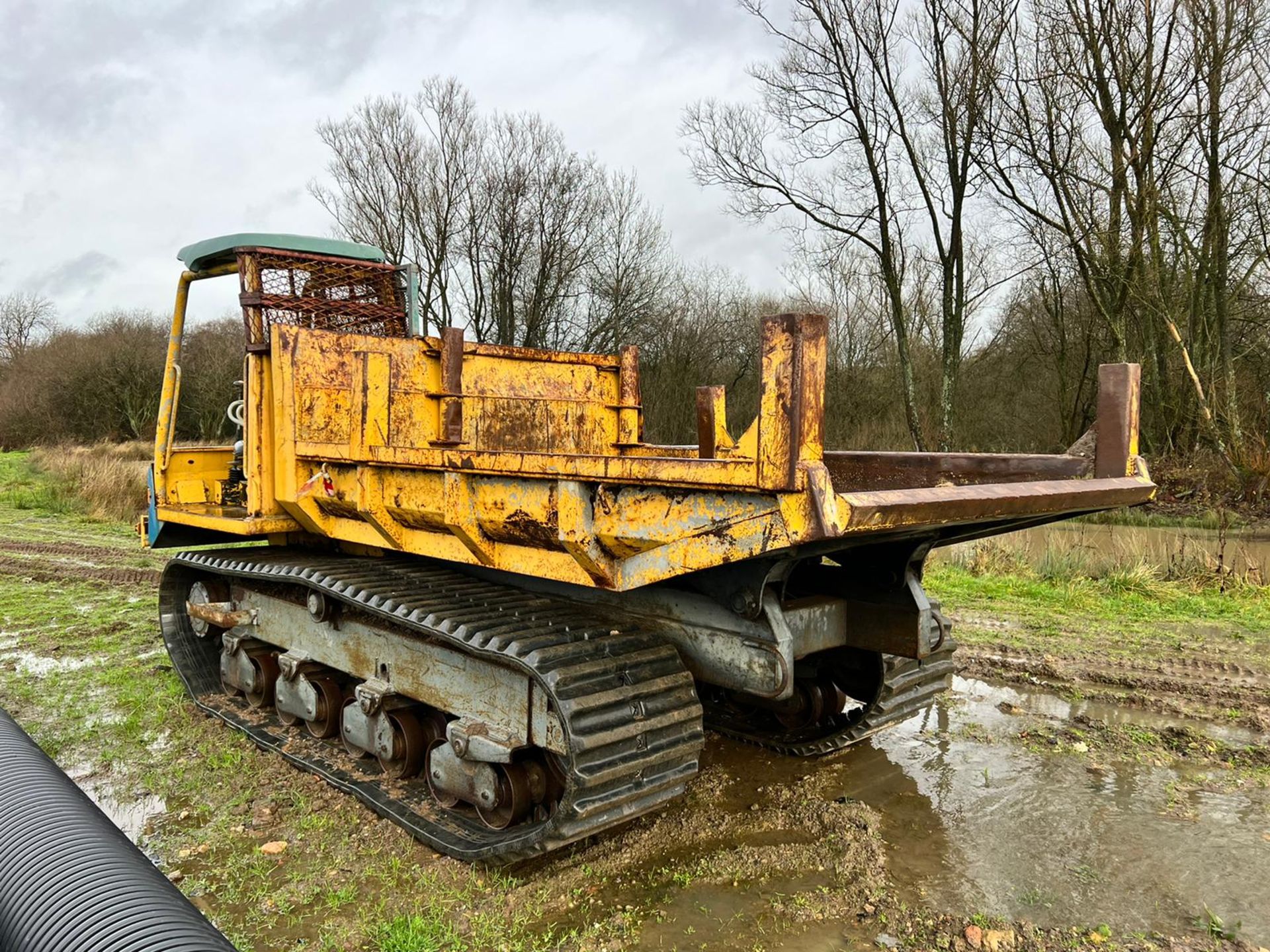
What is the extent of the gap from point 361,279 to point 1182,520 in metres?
13.8

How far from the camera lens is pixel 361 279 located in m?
4.85

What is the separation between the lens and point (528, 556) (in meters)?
2.98

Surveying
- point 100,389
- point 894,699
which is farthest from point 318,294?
point 100,389

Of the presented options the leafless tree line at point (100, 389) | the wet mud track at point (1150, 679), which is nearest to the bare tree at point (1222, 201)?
the wet mud track at point (1150, 679)

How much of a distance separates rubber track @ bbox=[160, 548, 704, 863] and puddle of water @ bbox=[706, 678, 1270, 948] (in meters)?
0.51

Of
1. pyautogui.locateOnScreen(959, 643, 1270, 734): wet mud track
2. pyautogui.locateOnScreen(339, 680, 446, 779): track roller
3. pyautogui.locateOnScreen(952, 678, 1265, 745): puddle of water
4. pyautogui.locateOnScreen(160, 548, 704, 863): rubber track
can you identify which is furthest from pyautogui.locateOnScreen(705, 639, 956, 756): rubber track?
pyautogui.locateOnScreen(339, 680, 446, 779): track roller

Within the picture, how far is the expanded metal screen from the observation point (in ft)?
14.5

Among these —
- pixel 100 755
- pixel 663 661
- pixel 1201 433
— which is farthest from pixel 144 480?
pixel 1201 433

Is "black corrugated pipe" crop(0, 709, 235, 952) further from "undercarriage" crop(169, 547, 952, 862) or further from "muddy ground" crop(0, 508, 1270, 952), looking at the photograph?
"undercarriage" crop(169, 547, 952, 862)

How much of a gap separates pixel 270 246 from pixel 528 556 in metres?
2.62

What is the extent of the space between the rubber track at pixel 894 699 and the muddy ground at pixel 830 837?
106 millimetres

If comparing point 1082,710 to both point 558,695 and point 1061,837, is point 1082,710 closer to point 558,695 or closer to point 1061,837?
point 1061,837

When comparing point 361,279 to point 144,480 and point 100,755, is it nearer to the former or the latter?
point 100,755

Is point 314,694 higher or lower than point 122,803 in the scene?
higher
